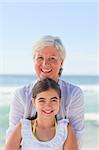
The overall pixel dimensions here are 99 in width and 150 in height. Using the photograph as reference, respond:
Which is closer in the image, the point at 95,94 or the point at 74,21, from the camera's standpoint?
the point at 95,94

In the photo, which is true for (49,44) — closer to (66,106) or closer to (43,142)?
(66,106)

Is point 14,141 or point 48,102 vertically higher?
point 48,102

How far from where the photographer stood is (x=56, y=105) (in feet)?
4.62

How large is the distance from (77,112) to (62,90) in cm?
11

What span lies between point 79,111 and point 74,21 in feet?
12.4

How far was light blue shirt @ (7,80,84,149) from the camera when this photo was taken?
4.87ft

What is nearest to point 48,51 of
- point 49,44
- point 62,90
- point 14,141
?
point 49,44

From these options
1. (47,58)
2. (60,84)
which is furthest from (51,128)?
(47,58)

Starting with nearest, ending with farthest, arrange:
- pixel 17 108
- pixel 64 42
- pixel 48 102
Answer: pixel 48 102 < pixel 17 108 < pixel 64 42

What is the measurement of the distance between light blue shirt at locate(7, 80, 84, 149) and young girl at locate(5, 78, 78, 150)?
0.04m

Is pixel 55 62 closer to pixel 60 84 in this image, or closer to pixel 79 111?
pixel 60 84

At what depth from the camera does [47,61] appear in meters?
Result: 1.43

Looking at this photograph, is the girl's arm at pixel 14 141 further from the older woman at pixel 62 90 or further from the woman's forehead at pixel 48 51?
the woman's forehead at pixel 48 51

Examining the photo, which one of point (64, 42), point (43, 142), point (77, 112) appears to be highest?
point (64, 42)
